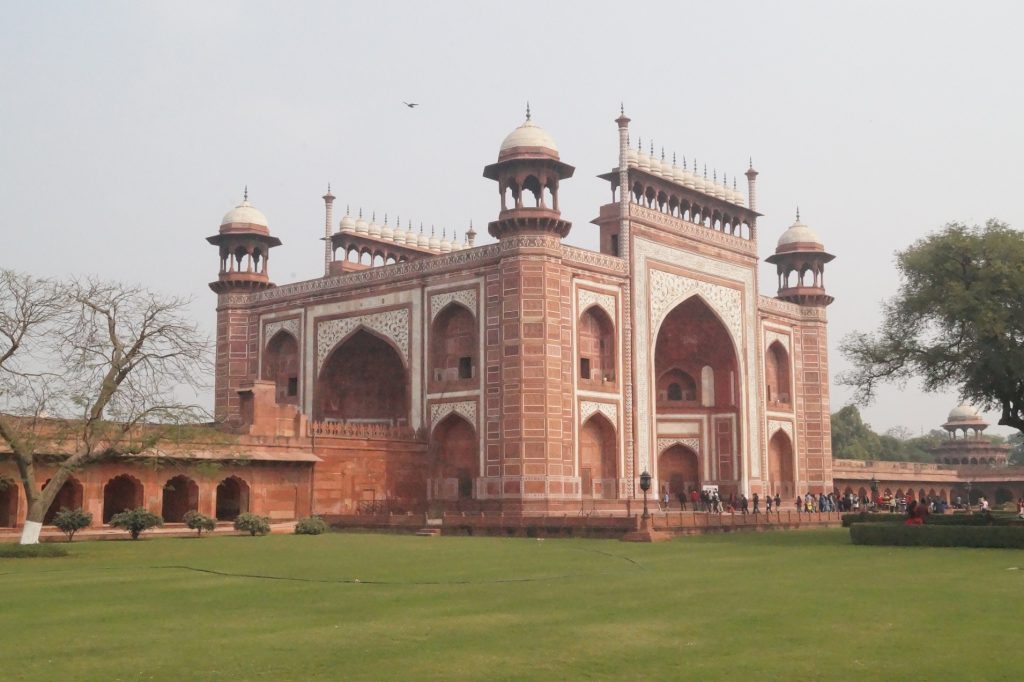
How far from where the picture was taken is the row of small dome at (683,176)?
3347 centimetres

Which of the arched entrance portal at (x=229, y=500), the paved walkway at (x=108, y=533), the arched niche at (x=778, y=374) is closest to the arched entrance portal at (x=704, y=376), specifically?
the arched niche at (x=778, y=374)

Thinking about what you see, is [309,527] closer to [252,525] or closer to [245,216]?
[252,525]

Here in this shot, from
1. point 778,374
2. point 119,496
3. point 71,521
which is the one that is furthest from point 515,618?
point 778,374

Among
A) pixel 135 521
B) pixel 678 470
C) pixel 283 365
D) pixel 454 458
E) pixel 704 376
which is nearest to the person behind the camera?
pixel 135 521

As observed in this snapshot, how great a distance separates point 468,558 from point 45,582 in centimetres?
566

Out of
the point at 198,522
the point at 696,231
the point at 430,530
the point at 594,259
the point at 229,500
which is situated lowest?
the point at 430,530

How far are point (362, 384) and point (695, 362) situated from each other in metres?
10.9

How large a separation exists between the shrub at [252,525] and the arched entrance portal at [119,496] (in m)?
3.45

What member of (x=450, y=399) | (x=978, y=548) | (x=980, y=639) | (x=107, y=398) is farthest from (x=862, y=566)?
(x=450, y=399)

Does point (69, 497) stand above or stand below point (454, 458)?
below

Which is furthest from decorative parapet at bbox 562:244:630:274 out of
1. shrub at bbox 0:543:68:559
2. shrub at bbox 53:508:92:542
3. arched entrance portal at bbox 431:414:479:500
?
shrub at bbox 0:543:68:559

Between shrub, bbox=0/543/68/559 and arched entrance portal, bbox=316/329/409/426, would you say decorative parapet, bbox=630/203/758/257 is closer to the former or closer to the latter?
arched entrance portal, bbox=316/329/409/426

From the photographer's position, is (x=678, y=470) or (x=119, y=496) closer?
(x=119, y=496)

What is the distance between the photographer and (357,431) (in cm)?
3048
